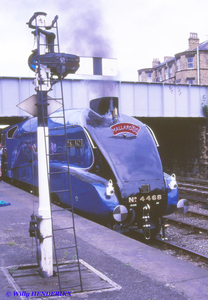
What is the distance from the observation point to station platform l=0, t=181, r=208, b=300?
4.30 meters

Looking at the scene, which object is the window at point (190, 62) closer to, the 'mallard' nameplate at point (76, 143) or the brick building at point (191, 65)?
the brick building at point (191, 65)

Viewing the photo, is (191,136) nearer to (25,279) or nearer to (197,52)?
(197,52)

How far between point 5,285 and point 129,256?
2.12 meters

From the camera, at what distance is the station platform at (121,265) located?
430 cm

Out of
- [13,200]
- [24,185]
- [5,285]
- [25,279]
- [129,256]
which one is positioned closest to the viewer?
[5,285]

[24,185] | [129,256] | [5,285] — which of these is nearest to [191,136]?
[24,185]

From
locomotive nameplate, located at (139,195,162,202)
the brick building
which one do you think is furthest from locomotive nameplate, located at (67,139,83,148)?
the brick building

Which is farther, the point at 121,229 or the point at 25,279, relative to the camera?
the point at 121,229

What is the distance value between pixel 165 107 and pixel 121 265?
17482 millimetres

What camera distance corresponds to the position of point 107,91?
405 inches

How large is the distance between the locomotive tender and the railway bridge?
309 inches

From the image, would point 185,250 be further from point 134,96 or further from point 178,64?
point 178,64

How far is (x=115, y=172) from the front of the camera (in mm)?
8109

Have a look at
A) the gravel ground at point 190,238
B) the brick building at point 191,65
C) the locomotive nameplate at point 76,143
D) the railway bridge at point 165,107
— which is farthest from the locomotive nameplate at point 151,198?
the brick building at point 191,65
